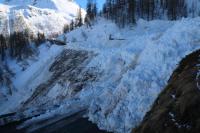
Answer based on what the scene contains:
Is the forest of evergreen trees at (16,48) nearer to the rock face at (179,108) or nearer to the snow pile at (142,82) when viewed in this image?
the snow pile at (142,82)

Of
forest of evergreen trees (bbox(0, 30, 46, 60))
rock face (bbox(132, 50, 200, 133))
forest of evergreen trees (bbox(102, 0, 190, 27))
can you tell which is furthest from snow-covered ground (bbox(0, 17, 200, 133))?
forest of evergreen trees (bbox(0, 30, 46, 60))

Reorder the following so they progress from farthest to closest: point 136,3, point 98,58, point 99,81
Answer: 1. point 136,3
2. point 98,58
3. point 99,81

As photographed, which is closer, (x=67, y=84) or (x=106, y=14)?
(x=67, y=84)

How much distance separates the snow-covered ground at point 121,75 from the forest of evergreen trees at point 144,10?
779 centimetres

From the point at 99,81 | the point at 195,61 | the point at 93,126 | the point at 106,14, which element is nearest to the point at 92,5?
the point at 106,14

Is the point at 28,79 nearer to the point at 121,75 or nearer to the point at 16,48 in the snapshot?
the point at 16,48

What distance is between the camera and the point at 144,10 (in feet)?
264

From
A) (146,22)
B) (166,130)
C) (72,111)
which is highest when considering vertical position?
(146,22)

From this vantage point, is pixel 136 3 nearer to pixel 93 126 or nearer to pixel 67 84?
pixel 67 84

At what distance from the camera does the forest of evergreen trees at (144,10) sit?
250 feet

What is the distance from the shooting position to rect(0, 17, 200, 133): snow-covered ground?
28.4m

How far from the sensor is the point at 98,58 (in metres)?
50.4

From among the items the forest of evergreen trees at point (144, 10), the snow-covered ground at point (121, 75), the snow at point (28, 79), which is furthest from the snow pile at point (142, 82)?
the forest of evergreen trees at point (144, 10)

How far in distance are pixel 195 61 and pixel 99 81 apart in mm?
21662
